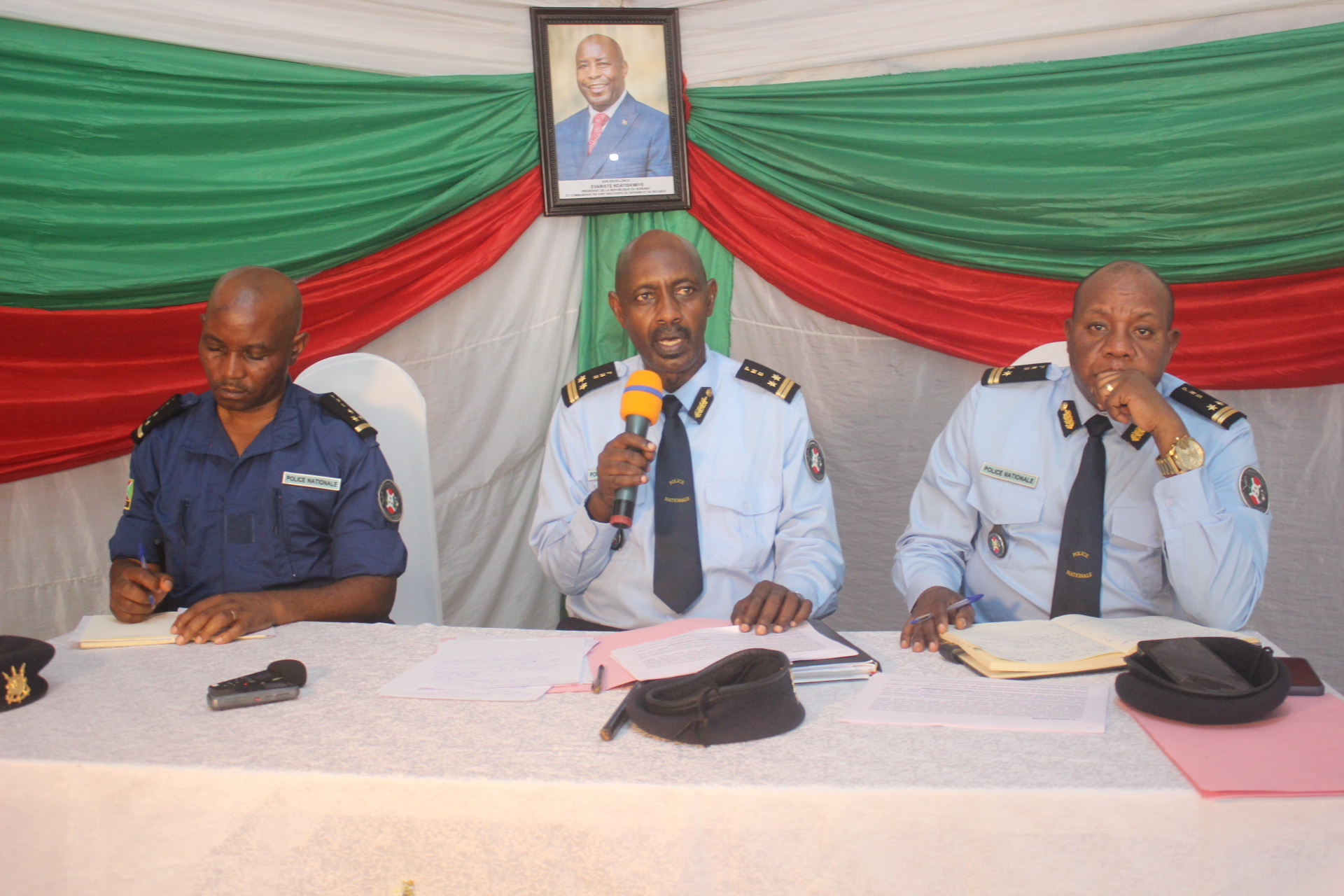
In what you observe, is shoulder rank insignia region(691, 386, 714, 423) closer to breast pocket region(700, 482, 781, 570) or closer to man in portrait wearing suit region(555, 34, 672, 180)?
breast pocket region(700, 482, 781, 570)

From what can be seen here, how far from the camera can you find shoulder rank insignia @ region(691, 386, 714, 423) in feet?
8.24

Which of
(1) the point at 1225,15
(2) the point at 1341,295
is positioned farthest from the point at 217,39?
(2) the point at 1341,295

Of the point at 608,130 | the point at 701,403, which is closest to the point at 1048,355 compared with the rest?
the point at 701,403

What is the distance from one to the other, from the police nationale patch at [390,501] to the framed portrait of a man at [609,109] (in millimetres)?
1292

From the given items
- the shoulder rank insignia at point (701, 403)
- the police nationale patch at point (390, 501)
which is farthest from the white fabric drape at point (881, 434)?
the police nationale patch at point (390, 501)

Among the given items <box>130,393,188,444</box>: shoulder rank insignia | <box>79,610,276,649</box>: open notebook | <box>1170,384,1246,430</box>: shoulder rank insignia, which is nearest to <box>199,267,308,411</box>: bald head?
<box>130,393,188,444</box>: shoulder rank insignia

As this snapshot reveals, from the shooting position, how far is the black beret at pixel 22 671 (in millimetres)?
1497

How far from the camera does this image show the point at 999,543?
7.63ft

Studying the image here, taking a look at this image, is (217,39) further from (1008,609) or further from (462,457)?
(1008,609)

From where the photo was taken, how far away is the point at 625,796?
1.18 metres

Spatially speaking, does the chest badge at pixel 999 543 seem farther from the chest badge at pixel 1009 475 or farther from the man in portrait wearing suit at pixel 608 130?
the man in portrait wearing suit at pixel 608 130

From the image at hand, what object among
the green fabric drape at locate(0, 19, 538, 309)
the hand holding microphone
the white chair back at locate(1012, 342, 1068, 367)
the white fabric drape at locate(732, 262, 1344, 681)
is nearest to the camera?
the hand holding microphone

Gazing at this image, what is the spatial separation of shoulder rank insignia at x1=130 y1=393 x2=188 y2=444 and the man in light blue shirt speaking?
2.97 ft

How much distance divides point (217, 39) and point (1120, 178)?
8.77ft
